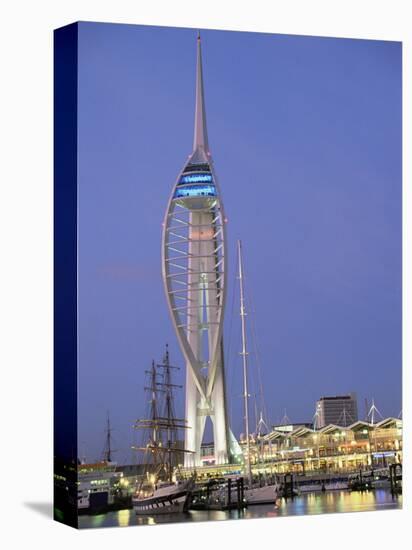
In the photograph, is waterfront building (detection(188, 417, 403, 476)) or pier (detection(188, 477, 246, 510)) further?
waterfront building (detection(188, 417, 403, 476))

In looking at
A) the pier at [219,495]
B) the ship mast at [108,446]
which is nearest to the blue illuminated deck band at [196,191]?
the ship mast at [108,446]

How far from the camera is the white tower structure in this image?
2136cm

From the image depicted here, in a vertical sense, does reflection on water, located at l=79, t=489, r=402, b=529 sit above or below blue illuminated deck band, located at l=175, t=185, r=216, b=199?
below

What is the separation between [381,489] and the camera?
2234cm

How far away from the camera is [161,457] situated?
21359mm

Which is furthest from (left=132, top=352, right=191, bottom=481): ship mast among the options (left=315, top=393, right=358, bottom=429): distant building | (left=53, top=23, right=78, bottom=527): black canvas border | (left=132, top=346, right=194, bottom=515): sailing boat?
(left=315, top=393, right=358, bottom=429): distant building

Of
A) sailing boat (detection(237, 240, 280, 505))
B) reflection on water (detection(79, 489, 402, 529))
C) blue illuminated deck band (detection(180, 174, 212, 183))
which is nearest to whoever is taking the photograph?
reflection on water (detection(79, 489, 402, 529))

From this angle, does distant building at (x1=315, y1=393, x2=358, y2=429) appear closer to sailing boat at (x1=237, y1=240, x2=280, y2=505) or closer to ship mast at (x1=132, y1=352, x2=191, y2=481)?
sailing boat at (x1=237, y1=240, x2=280, y2=505)

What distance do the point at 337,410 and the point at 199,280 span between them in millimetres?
2666

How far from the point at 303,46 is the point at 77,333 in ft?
16.3

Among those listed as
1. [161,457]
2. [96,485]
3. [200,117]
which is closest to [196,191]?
[200,117]

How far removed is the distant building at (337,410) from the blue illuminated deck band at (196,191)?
3.24 m

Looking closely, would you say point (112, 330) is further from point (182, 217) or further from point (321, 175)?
point (321, 175)

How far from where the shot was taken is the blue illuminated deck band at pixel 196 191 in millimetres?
21297
